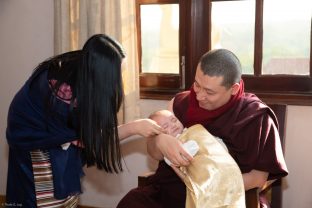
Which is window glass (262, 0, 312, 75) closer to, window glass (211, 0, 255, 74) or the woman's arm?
window glass (211, 0, 255, 74)

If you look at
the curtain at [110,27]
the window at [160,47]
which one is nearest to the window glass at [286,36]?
the window at [160,47]

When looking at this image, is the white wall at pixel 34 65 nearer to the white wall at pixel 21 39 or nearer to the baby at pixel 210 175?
the white wall at pixel 21 39

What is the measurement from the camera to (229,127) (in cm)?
180

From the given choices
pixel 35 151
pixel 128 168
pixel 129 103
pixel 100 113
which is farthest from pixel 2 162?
pixel 100 113

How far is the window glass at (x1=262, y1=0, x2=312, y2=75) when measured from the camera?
2287 mm

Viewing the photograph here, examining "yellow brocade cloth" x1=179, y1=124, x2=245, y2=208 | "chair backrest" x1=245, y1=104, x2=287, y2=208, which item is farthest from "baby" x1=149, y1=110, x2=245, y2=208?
"chair backrest" x1=245, y1=104, x2=287, y2=208

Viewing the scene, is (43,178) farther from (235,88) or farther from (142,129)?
(235,88)

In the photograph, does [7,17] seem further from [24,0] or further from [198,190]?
[198,190]

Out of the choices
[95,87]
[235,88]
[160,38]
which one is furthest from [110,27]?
[95,87]

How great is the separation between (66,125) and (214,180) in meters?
0.59

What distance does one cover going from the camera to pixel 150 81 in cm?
269

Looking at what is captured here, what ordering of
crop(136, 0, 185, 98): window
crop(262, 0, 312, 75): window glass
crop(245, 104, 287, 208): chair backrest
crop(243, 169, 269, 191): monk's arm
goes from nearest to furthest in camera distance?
crop(243, 169, 269, 191): monk's arm
crop(245, 104, 287, 208): chair backrest
crop(262, 0, 312, 75): window glass
crop(136, 0, 185, 98): window

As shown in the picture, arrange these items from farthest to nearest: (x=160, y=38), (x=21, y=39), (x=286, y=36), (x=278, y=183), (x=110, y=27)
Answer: (x=21, y=39)
(x=160, y=38)
(x=110, y=27)
(x=286, y=36)
(x=278, y=183)

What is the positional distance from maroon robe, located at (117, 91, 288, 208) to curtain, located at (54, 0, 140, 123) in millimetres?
546
